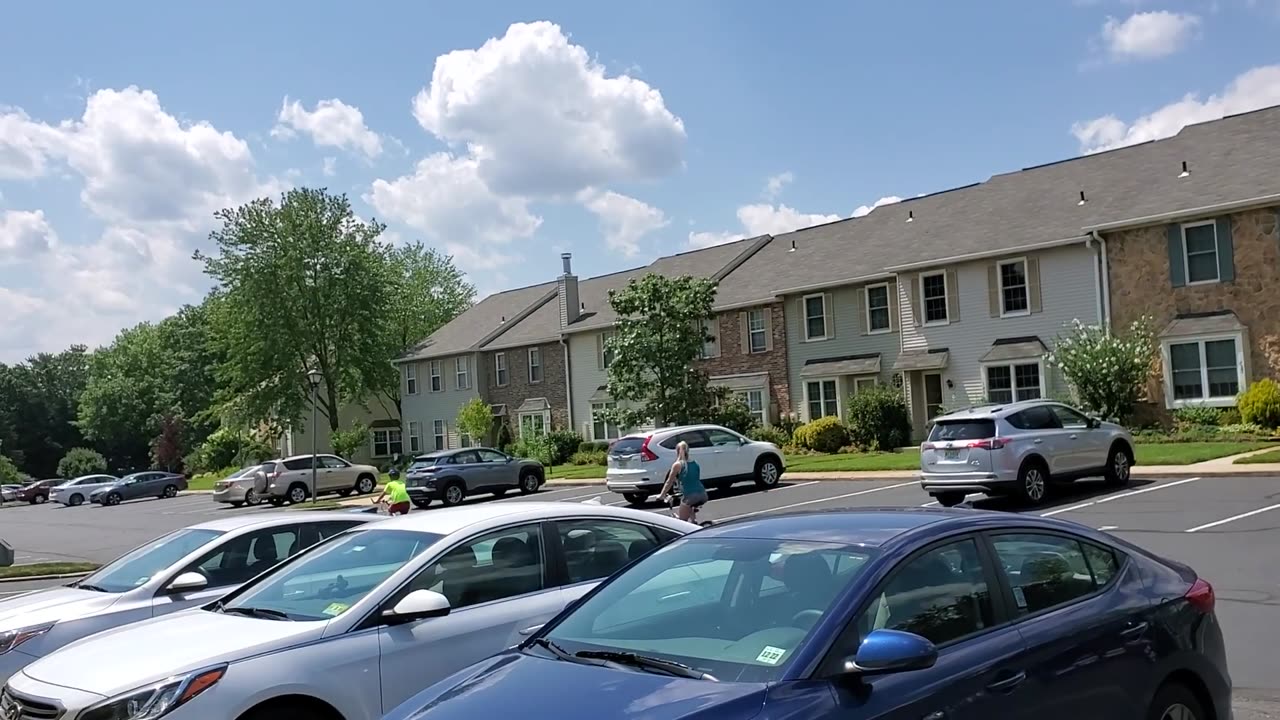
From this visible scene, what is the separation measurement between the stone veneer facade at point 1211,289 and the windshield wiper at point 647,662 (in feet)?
87.6

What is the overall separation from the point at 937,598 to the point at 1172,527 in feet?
37.5

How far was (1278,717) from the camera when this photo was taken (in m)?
Answer: 6.46

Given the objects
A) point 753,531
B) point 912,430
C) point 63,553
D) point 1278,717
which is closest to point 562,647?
point 753,531

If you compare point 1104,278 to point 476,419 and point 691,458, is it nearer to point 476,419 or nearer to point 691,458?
point 691,458

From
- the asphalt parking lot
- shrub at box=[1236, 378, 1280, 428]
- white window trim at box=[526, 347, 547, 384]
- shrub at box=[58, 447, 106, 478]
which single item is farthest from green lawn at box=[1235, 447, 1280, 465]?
shrub at box=[58, 447, 106, 478]

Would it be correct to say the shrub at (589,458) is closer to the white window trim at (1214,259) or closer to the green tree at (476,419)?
the green tree at (476,419)

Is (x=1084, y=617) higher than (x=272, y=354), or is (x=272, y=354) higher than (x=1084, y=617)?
(x=272, y=354)

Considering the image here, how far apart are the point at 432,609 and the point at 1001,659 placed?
2796 mm

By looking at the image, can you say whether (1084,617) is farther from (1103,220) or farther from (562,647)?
(1103,220)

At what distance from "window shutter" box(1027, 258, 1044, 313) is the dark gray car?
14791 millimetres

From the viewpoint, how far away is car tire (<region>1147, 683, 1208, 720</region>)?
4938 millimetres

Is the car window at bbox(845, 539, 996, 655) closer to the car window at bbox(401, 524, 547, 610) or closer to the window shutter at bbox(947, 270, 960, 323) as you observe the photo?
the car window at bbox(401, 524, 547, 610)

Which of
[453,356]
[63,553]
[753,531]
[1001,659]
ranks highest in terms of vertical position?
[453,356]

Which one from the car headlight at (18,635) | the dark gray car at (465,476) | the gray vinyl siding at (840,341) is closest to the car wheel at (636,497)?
the dark gray car at (465,476)
